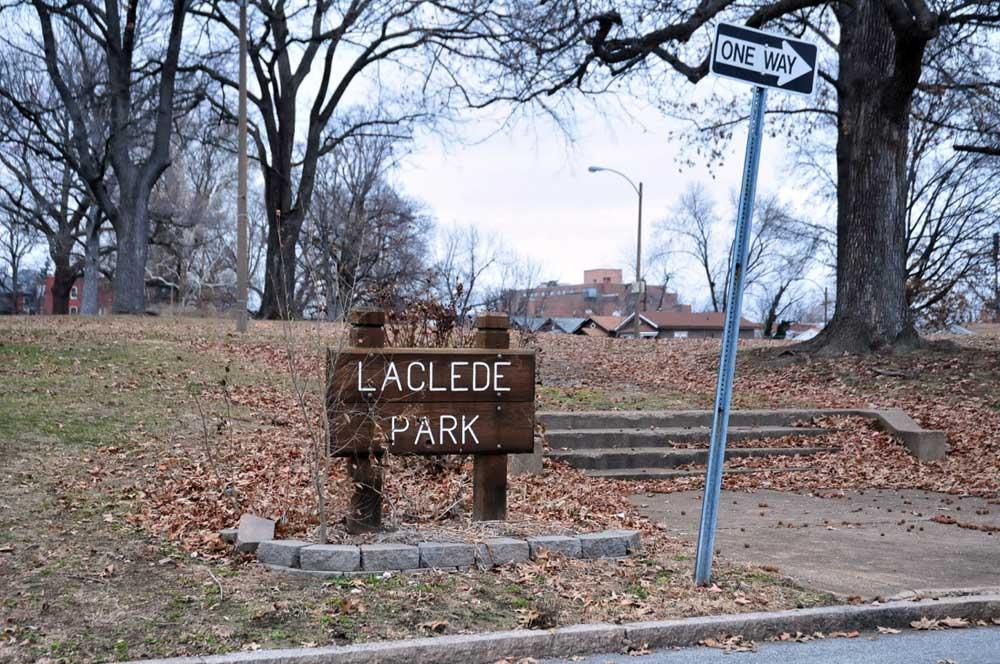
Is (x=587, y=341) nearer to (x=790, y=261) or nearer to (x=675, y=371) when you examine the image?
(x=675, y=371)

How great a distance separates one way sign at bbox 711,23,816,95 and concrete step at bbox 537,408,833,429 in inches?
253

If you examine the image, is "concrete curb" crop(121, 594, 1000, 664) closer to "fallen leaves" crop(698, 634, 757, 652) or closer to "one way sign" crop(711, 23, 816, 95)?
"fallen leaves" crop(698, 634, 757, 652)

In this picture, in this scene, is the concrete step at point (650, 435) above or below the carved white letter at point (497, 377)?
below

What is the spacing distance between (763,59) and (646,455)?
628 cm

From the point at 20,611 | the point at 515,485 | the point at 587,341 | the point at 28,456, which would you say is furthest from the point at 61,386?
the point at 587,341

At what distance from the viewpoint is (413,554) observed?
6.26m

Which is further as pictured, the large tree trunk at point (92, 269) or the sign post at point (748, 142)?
the large tree trunk at point (92, 269)

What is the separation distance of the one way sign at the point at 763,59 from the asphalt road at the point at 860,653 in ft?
11.0

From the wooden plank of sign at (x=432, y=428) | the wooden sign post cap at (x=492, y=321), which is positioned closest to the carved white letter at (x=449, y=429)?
the wooden plank of sign at (x=432, y=428)

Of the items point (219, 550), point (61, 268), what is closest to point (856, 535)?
point (219, 550)

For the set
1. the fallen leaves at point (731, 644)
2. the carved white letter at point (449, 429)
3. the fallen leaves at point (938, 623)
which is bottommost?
the fallen leaves at point (731, 644)

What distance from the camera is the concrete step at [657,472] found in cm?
1095

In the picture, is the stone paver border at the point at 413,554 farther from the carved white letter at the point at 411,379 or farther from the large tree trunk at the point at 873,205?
the large tree trunk at the point at 873,205

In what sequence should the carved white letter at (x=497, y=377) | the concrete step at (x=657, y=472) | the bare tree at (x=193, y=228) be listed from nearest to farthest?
the carved white letter at (x=497, y=377)
the concrete step at (x=657, y=472)
the bare tree at (x=193, y=228)
